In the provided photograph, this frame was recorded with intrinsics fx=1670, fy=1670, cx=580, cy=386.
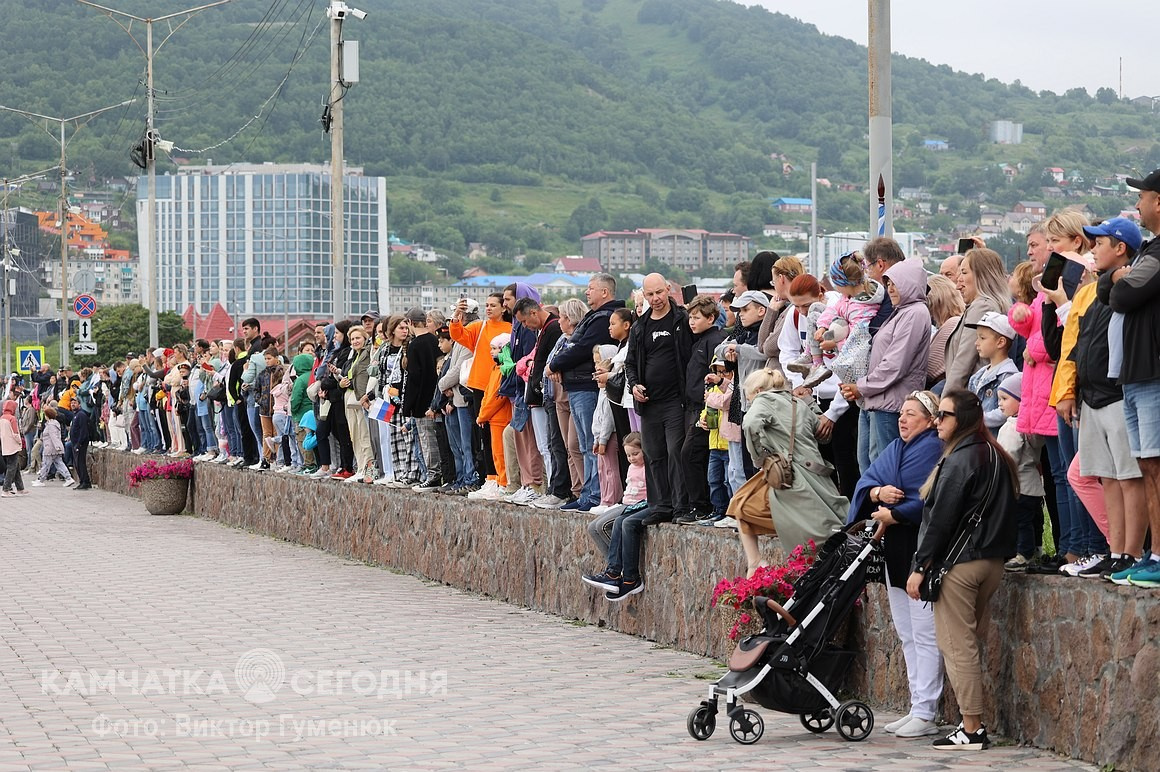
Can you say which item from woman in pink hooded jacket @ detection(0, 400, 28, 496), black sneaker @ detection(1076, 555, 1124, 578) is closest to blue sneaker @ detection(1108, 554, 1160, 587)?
black sneaker @ detection(1076, 555, 1124, 578)

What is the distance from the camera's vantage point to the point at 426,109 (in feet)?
651

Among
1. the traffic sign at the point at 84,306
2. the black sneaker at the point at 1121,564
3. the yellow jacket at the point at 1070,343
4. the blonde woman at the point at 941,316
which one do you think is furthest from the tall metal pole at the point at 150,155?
the black sneaker at the point at 1121,564

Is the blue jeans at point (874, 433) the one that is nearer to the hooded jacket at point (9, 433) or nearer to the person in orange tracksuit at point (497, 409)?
the person in orange tracksuit at point (497, 409)

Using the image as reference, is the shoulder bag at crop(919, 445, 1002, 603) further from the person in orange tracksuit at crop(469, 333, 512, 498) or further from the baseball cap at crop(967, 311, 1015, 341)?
the person in orange tracksuit at crop(469, 333, 512, 498)

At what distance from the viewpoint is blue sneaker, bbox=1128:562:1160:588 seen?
803 centimetres

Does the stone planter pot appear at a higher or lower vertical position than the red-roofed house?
lower

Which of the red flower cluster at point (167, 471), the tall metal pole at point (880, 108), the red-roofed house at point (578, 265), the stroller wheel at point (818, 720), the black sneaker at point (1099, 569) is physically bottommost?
the red flower cluster at point (167, 471)

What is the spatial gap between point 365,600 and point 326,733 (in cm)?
688

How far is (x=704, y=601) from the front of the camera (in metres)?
12.3

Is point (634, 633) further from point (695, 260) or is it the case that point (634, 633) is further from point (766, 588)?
point (695, 260)

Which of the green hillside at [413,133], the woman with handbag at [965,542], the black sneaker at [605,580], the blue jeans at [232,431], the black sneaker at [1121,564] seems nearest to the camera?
the black sneaker at [1121,564]

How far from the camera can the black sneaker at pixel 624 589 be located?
43.8ft

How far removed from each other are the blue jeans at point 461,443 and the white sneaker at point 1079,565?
9298 mm

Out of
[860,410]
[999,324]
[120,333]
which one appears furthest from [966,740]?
[120,333]
